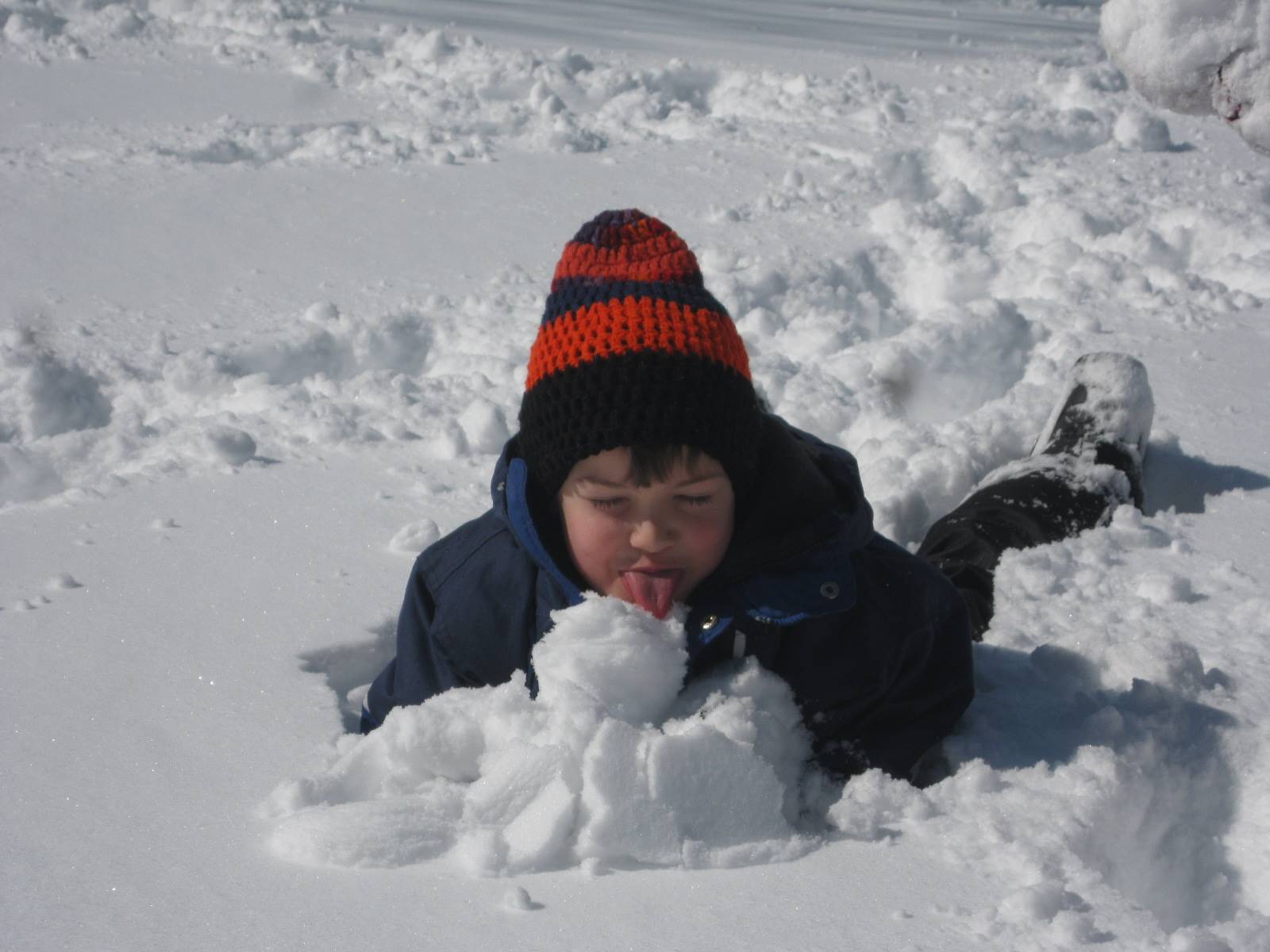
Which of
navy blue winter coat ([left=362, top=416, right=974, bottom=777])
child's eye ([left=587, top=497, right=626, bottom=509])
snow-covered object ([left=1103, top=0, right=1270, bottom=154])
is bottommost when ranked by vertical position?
navy blue winter coat ([left=362, top=416, right=974, bottom=777])

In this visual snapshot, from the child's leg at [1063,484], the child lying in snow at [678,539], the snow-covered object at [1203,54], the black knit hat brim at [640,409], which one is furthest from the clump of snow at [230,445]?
the snow-covered object at [1203,54]

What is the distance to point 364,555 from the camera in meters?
2.20

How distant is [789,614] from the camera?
169cm

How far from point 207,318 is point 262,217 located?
0.71 m

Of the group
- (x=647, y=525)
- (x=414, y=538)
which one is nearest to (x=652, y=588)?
(x=647, y=525)

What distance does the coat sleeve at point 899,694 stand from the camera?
1.73 m

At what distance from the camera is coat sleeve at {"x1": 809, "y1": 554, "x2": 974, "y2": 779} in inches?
68.2

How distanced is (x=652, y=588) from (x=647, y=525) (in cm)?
11

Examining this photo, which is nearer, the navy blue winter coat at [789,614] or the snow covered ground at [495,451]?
the snow covered ground at [495,451]

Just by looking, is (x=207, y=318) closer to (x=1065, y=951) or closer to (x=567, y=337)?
(x=567, y=337)

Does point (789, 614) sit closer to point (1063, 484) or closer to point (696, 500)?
point (696, 500)

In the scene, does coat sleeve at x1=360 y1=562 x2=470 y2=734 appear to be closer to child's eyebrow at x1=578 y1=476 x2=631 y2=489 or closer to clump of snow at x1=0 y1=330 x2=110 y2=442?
child's eyebrow at x1=578 y1=476 x2=631 y2=489

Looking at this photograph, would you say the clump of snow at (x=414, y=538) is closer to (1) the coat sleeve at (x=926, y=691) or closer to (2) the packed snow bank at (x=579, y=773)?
(2) the packed snow bank at (x=579, y=773)

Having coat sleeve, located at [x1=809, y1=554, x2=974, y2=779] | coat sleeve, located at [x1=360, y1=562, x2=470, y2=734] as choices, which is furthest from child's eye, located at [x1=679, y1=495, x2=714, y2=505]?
coat sleeve, located at [x1=360, y1=562, x2=470, y2=734]
